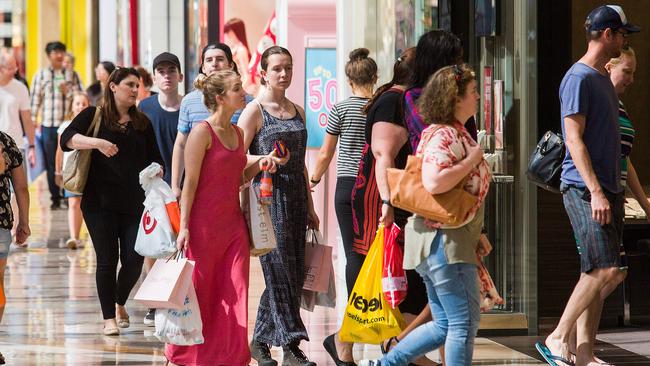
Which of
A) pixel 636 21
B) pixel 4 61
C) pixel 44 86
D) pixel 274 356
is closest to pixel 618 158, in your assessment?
pixel 274 356

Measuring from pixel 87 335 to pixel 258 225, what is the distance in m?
2.30

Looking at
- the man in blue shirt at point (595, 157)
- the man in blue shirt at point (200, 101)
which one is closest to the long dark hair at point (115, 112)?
the man in blue shirt at point (200, 101)

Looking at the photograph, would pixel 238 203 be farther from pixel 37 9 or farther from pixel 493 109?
pixel 37 9

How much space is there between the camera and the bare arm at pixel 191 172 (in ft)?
21.9

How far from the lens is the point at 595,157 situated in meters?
6.65

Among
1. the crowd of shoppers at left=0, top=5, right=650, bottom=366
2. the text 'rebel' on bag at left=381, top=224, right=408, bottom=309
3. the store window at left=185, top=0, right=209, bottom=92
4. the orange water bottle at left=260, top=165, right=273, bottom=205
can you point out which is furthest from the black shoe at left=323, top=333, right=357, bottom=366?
the store window at left=185, top=0, right=209, bottom=92

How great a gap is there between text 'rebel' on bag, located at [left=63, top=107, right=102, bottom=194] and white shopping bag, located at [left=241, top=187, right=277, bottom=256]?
74.4 inches

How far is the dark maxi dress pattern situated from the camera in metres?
7.27

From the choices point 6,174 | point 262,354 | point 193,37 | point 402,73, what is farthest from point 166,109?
point 193,37

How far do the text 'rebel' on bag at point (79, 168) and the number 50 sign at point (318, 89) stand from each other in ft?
14.0

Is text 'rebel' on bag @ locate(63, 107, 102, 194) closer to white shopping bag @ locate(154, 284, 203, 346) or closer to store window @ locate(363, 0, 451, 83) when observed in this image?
white shopping bag @ locate(154, 284, 203, 346)

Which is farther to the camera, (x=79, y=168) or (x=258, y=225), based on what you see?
(x=79, y=168)

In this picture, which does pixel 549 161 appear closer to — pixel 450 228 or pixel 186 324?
pixel 450 228

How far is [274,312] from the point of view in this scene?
7.34 meters
